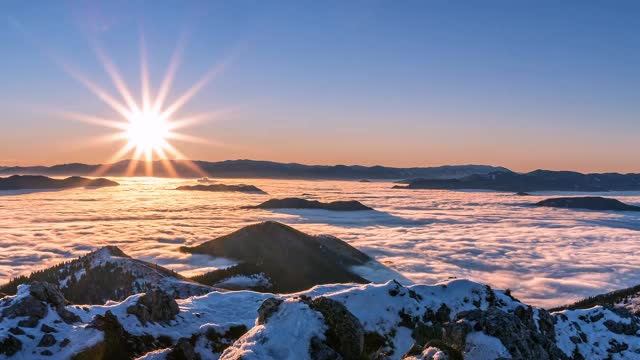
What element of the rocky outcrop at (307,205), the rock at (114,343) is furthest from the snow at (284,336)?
the rocky outcrop at (307,205)

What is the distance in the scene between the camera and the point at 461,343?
1491cm

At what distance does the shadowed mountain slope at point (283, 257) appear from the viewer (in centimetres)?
5897

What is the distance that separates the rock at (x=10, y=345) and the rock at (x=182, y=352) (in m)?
4.49

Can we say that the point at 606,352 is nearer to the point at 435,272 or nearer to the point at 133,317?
the point at 133,317

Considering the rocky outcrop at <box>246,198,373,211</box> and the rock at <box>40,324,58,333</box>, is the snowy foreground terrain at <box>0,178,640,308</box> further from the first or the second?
the rock at <box>40,324,58,333</box>

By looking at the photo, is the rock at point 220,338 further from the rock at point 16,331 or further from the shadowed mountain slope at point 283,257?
the shadowed mountain slope at point 283,257

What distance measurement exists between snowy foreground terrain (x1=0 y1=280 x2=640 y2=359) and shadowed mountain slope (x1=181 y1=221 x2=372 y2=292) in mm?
33956

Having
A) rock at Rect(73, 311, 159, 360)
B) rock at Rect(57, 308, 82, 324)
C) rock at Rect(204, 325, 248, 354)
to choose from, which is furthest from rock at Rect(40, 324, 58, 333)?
rock at Rect(204, 325, 248, 354)

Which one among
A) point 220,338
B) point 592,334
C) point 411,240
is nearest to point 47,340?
point 220,338

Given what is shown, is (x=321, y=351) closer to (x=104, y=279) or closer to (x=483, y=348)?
(x=483, y=348)

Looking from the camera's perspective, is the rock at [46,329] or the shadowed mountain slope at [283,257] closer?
the rock at [46,329]

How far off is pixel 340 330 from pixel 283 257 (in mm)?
53352

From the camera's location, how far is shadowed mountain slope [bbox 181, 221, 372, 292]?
59.0m

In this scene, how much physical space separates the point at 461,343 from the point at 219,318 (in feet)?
35.7
